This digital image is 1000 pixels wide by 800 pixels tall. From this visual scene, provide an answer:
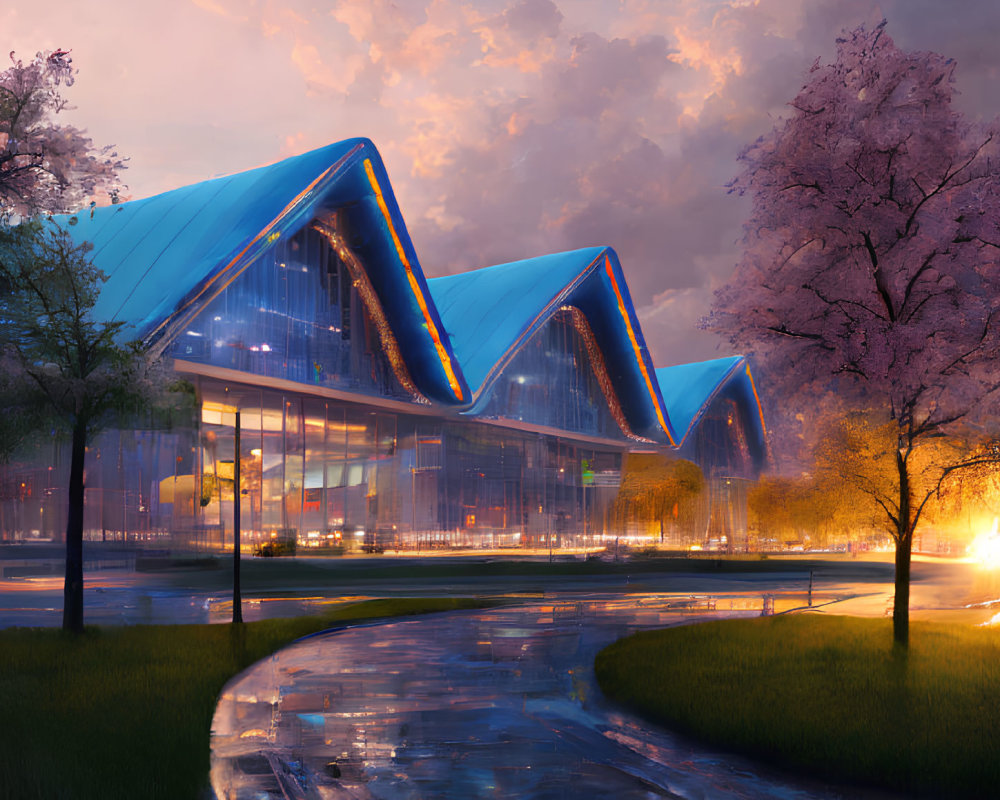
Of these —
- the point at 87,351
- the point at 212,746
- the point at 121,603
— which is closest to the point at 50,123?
the point at 87,351

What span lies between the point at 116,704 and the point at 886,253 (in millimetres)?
14058

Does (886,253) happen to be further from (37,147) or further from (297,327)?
(297,327)

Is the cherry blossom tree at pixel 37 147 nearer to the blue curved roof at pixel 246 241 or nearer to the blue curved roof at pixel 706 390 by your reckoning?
the blue curved roof at pixel 246 241

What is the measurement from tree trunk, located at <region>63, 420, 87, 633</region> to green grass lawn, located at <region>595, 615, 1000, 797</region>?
10.7 metres

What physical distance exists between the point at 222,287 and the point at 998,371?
79.9ft

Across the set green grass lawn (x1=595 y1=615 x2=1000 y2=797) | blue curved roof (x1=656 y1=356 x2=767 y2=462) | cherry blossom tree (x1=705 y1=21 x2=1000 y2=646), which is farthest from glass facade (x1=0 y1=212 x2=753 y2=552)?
cherry blossom tree (x1=705 y1=21 x2=1000 y2=646)

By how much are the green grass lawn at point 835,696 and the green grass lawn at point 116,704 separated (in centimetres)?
598

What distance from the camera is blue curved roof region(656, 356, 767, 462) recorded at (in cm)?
6656

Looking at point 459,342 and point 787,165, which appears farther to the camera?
point 459,342

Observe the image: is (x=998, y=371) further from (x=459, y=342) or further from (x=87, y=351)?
(x=459, y=342)

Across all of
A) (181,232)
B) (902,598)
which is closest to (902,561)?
(902,598)

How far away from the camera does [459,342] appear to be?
49906 millimetres

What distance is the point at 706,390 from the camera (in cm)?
6744

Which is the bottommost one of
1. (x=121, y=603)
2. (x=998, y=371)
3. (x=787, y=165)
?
(x=121, y=603)
